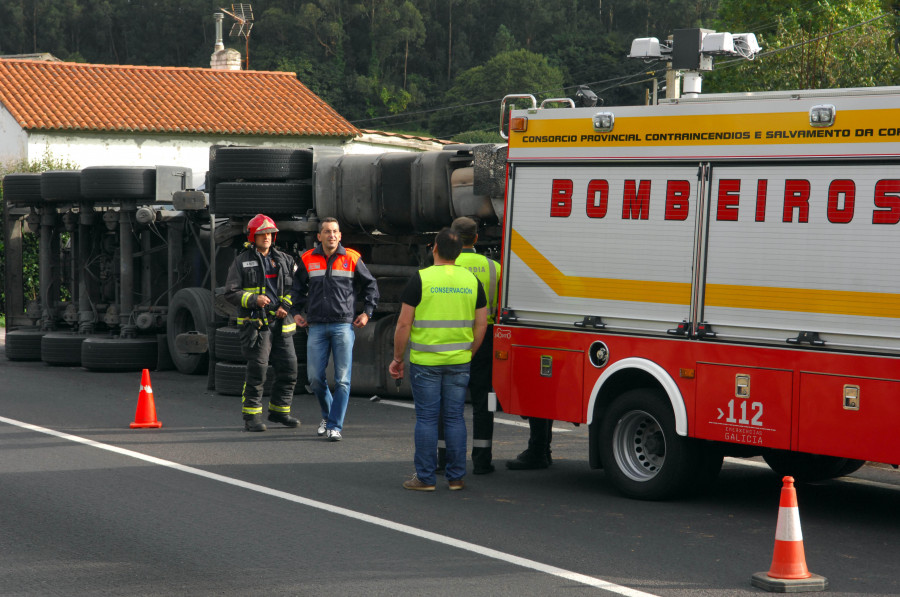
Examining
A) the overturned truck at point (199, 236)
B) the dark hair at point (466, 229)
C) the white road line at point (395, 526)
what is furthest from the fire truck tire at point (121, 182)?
the dark hair at point (466, 229)

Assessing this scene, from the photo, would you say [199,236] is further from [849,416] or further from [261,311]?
[849,416]

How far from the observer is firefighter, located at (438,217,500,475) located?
901cm

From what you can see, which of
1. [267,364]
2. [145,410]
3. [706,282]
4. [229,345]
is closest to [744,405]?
[706,282]

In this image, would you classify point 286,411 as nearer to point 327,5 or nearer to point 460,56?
point 327,5

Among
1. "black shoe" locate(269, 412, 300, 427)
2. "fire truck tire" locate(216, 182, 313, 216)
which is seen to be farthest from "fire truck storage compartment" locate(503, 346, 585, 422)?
"fire truck tire" locate(216, 182, 313, 216)

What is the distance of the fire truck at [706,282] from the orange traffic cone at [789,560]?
1232 millimetres

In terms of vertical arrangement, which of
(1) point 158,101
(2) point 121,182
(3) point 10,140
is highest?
(1) point 158,101

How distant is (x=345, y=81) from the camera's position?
9419 centimetres

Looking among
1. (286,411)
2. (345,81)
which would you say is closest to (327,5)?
(345,81)

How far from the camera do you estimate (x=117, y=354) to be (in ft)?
52.7

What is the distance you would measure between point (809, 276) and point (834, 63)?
2946 centimetres

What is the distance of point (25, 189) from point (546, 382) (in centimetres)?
1174

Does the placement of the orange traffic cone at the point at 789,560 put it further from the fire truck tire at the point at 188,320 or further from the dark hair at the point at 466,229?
the fire truck tire at the point at 188,320

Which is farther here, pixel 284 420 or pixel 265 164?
pixel 265 164
